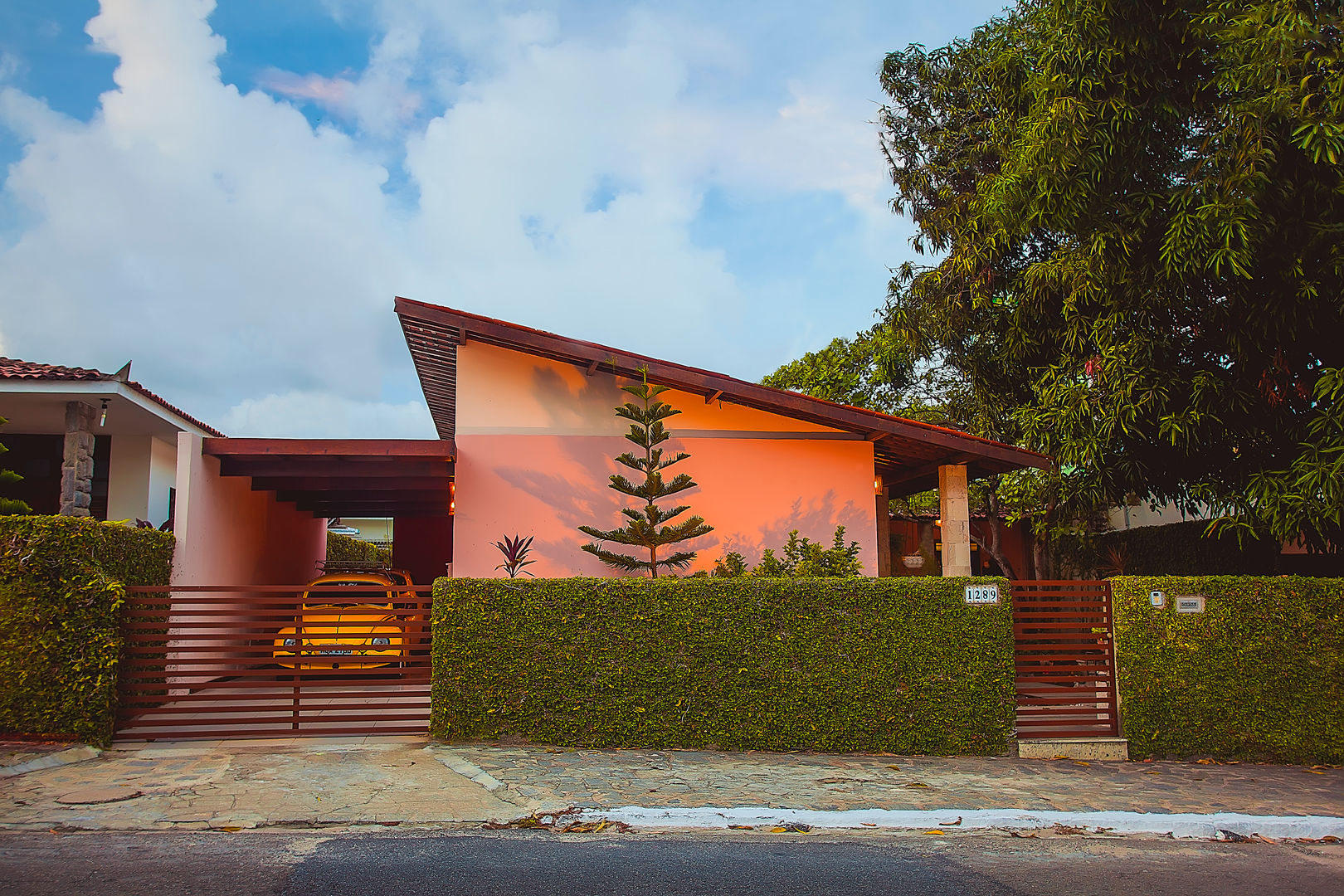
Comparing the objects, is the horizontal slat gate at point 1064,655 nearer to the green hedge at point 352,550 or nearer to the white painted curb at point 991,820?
the white painted curb at point 991,820

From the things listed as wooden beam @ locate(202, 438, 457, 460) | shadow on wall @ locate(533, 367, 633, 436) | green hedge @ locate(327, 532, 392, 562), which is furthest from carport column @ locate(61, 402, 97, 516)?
green hedge @ locate(327, 532, 392, 562)

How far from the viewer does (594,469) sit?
10.8 m

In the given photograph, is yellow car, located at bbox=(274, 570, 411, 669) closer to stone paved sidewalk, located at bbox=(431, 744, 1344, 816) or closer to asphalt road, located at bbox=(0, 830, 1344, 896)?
stone paved sidewalk, located at bbox=(431, 744, 1344, 816)

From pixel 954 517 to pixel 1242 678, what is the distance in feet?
12.9

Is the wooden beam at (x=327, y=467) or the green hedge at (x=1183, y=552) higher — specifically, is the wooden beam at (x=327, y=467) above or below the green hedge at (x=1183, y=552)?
above

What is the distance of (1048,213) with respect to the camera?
9.58 m

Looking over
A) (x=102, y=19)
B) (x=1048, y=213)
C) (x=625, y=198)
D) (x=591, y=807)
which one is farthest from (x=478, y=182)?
(x=591, y=807)

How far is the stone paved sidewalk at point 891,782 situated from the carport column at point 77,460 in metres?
6.27

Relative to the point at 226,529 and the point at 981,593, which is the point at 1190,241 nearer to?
the point at 981,593

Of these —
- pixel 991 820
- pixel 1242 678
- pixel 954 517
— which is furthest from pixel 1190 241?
pixel 991 820

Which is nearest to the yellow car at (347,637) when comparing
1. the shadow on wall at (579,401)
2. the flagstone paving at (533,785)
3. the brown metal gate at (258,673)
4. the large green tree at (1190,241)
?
the brown metal gate at (258,673)

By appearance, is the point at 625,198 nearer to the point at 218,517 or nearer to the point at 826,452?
the point at 826,452

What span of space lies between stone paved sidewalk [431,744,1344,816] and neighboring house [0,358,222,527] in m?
6.53

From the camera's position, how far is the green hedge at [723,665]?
7.73 metres
